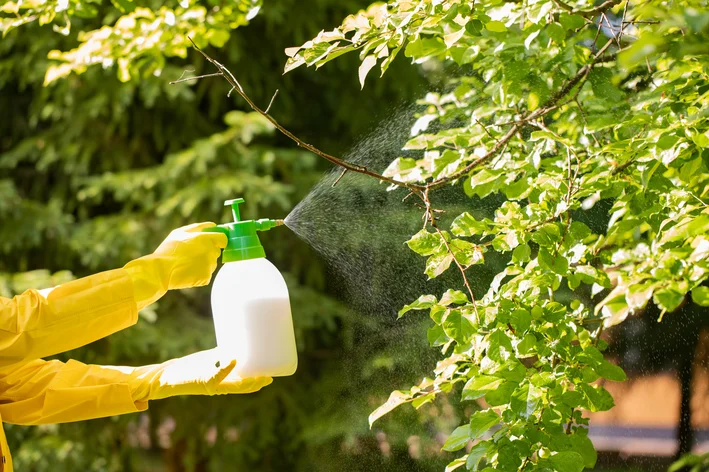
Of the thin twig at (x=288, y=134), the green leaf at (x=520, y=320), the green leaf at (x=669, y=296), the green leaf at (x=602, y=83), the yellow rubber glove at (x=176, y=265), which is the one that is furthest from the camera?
the green leaf at (x=602, y=83)

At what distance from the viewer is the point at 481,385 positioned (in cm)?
129

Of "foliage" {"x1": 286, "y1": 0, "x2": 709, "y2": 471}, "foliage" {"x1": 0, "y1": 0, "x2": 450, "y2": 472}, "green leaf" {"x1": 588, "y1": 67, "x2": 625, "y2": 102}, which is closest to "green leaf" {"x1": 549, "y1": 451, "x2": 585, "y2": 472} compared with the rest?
"foliage" {"x1": 286, "y1": 0, "x2": 709, "y2": 471}

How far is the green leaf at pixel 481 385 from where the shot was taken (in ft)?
4.19

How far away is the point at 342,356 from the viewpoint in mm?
4820

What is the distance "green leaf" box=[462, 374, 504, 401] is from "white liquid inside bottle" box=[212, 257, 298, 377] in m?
A: 0.39

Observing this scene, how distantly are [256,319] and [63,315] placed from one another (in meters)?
0.36

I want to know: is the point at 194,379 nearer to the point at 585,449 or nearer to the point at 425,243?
the point at 425,243

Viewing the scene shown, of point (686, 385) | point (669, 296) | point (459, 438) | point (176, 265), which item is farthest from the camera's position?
point (686, 385)

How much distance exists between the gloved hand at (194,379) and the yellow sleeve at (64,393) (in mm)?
26

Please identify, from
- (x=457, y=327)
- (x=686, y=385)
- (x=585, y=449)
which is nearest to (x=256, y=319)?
(x=457, y=327)

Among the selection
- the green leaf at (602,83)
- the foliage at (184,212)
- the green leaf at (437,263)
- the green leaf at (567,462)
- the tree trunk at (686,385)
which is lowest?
the tree trunk at (686,385)

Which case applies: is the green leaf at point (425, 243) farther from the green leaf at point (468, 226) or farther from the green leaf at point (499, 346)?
the green leaf at point (499, 346)

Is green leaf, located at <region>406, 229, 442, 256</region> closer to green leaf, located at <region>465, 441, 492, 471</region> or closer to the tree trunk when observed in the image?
green leaf, located at <region>465, 441, 492, 471</region>

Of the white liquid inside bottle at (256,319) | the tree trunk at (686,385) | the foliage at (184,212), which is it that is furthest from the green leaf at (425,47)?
the tree trunk at (686,385)
